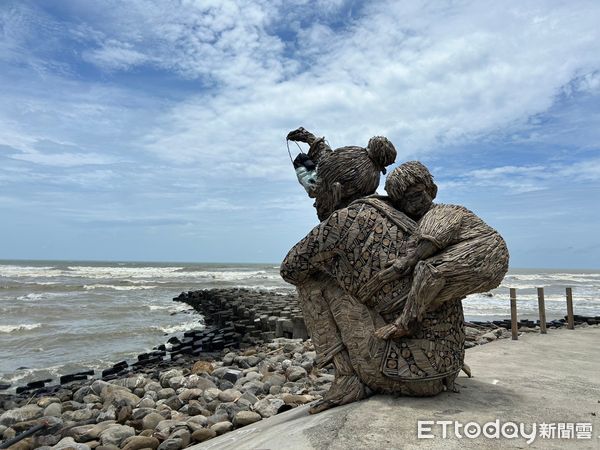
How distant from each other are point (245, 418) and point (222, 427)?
239 millimetres

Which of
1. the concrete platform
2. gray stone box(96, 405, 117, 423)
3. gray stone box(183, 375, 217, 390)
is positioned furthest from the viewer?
gray stone box(183, 375, 217, 390)

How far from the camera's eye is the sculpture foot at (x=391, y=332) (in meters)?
2.74

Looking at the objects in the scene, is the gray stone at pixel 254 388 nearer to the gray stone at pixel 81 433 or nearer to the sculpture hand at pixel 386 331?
the gray stone at pixel 81 433

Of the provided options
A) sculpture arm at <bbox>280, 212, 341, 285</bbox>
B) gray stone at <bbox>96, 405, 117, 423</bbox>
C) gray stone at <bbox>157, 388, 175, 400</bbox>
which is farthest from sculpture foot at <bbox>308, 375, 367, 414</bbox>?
gray stone at <bbox>157, 388, 175, 400</bbox>

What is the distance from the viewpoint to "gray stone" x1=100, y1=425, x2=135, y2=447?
4605mm

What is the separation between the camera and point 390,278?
2.82 metres

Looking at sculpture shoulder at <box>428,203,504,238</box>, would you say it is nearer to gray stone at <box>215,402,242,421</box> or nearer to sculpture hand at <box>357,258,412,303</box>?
sculpture hand at <box>357,258,412,303</box>

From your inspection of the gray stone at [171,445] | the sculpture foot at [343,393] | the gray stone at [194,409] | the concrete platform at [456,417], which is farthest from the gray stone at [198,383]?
the sculpture foot at [343,393]

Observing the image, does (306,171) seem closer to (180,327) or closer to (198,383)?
(198,383)

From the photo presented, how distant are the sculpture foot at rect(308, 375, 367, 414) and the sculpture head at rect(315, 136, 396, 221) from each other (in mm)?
1188

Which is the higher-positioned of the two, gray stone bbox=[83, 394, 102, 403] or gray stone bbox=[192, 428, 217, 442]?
gray stone bbox=[192, 428, 217, 442]

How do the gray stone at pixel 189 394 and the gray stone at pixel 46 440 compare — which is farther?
the gray stone at pixel 189 394

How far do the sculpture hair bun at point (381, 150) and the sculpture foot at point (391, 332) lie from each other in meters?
1.19

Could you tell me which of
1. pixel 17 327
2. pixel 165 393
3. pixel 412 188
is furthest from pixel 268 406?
pixel 17 327
